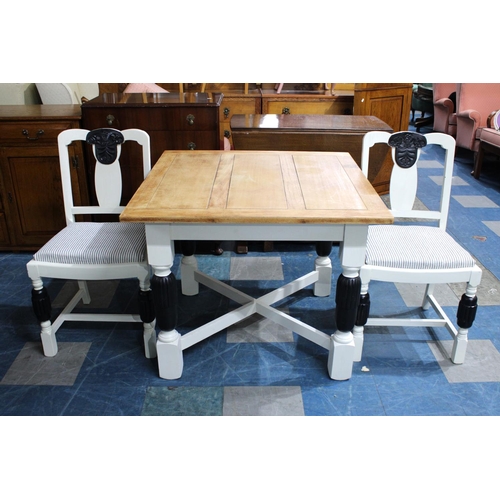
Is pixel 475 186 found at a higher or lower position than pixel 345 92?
lower

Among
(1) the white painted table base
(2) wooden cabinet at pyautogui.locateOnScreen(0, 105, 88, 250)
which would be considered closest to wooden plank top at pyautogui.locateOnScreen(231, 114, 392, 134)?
(1) the white painted table base

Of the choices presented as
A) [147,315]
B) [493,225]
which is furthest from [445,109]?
[147,315]

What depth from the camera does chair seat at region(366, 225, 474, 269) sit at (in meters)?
2.17

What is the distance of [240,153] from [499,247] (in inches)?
78.3

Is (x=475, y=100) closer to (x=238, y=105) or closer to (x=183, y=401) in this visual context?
(x=238, y=105)

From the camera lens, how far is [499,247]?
3521mm

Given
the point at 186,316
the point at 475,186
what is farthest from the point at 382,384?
the point at 475,186

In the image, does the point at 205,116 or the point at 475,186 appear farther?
the point at 475,186

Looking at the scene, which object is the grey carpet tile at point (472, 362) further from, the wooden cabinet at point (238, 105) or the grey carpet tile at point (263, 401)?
the wooden cabinet at point (238, 105)

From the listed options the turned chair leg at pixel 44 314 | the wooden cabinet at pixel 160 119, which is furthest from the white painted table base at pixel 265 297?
the wooden cabinet at pixel 160 119

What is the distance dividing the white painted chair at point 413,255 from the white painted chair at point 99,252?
3.06ft

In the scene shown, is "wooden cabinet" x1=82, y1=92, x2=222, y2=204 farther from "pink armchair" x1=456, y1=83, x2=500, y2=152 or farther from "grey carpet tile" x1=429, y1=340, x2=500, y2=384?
"pink armchair" x1=456, y1=83, x2=500, y2=152

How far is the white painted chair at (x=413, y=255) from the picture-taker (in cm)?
217

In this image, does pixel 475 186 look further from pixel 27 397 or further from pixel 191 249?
pixel 27 397
